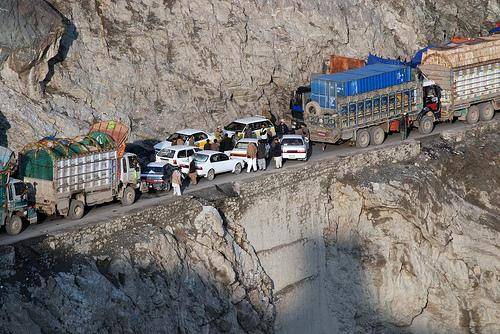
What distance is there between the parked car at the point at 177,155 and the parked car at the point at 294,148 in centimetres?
390

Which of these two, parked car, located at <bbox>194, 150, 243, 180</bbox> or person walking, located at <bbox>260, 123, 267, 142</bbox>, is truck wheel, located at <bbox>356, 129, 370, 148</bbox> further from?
parked car, located at <bbox>194, 150, 243, 180</bbox>

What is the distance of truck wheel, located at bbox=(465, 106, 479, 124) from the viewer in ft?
157

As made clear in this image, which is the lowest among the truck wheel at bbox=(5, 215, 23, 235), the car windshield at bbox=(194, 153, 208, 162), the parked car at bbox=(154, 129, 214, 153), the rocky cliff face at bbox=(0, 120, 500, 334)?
the rocky cliff face at bbox=(0, 120, 500, 334)

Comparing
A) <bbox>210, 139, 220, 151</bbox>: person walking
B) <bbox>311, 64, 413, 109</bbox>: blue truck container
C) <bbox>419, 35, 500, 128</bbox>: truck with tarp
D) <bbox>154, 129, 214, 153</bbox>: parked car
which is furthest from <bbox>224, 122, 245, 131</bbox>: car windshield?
<bbox>419, 35, 500, 128</bbox>: truck with tarp

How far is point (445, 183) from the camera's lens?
42531 mm

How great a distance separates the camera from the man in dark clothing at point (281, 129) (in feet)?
151

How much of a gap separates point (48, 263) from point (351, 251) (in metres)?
13.2

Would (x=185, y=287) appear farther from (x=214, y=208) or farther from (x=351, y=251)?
(x=351, y=251)

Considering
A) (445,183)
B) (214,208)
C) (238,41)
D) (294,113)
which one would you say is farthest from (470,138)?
(214,208)

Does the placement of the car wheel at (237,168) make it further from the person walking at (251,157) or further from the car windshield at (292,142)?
the car windshield at (292,142)

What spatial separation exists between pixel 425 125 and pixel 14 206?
20.9 metres

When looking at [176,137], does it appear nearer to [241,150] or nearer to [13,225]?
[241,150]

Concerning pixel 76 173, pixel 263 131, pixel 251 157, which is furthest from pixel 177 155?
pixel 76 173

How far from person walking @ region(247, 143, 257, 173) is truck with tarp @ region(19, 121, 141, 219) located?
5.67 m
